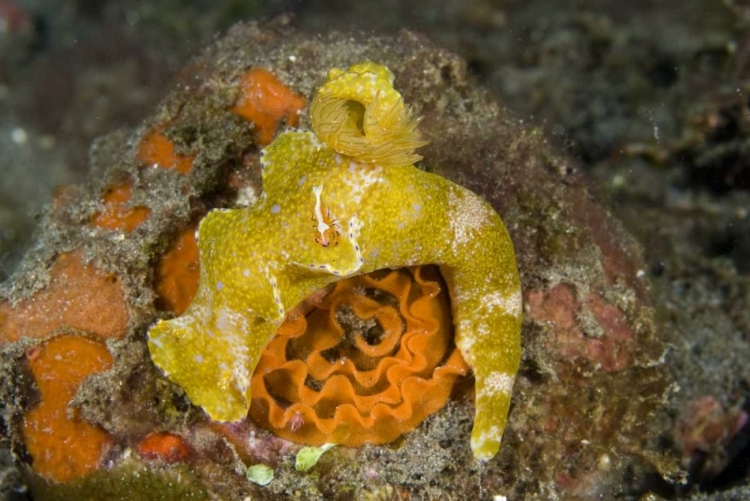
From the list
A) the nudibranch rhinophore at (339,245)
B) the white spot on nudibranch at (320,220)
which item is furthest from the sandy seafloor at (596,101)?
the white spot on nudibranch at (320,220)

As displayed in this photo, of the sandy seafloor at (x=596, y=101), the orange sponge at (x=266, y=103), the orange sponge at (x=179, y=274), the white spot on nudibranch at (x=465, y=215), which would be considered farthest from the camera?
the sandy seafloor at (x=596, y=101)

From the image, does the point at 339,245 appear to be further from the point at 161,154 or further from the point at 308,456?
the point at 161,154

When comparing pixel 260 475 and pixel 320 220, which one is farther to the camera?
pixel 260 475

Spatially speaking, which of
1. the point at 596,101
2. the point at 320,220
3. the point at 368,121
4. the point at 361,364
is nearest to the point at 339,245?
the point at 320,220

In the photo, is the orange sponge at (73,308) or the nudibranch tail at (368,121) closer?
the nudibranch tail at (368,121)

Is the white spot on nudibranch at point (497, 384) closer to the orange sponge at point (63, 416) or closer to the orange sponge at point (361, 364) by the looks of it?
the orange sponge at point (361, 364)

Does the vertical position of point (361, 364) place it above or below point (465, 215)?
below
